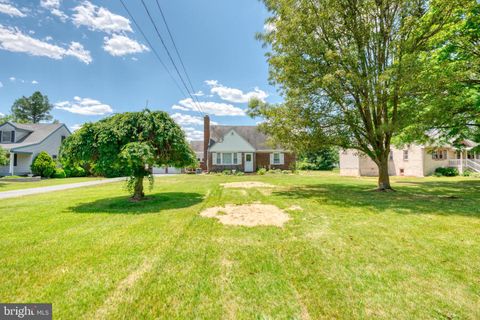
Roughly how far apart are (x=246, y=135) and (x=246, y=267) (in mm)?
28231

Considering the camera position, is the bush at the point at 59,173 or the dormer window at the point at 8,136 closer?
the bush at the point at 59,173

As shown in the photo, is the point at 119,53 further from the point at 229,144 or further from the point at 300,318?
the point at 300,318

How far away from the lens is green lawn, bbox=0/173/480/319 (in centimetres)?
236

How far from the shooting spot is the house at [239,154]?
28.2 metres

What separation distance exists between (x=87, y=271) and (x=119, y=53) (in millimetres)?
16405

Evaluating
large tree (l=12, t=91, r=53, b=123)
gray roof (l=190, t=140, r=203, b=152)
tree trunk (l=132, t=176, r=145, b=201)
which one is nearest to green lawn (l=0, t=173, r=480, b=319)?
tree trunk (l=132, t=176, r=145, b=201)

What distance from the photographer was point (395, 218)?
5.86 metres

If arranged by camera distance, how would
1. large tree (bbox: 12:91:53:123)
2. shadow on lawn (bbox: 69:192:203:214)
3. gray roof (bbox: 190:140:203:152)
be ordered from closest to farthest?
shadow on lawn (bbox: 69:192:203:214)
gray roof (bbox: 190:140:203:152)
large tree (bbox: 12:91:53:123)

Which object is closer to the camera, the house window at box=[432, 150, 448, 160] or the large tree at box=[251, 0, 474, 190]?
the large tree at box=[251, 0, 474, 190]

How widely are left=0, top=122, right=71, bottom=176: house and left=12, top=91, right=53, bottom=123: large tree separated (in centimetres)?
3205

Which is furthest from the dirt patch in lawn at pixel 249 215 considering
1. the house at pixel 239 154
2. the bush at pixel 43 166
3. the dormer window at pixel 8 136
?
the dormer window at pixel 8 136

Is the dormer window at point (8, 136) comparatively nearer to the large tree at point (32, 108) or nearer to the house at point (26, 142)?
the house at point (26, 142)

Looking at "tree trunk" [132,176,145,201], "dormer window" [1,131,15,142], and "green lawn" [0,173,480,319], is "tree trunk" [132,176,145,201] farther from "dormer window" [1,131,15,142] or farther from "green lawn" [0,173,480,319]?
"dormer window" [1,131,15,142]

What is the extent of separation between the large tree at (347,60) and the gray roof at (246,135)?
1827 cm
